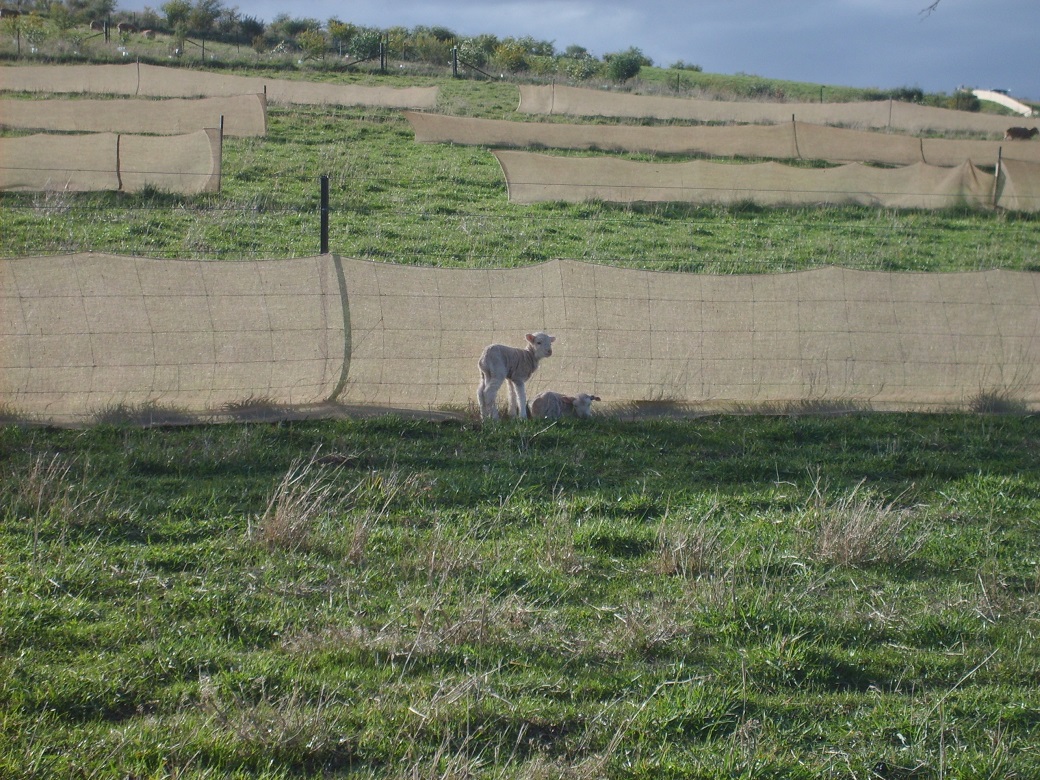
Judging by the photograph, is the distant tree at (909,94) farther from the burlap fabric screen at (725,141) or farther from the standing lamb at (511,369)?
the standing lamb at (511,369)

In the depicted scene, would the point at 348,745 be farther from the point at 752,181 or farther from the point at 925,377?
the point at 752,181

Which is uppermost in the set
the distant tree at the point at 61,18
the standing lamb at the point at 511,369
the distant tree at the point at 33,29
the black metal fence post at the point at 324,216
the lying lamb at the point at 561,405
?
the distant tree at the point at 61,18

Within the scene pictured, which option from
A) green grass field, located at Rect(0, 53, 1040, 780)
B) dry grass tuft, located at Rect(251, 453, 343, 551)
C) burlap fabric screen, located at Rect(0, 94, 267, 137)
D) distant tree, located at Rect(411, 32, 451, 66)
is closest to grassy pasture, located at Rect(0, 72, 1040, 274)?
burlap fabric screen, located at Rect(0, 94, 267, 137)

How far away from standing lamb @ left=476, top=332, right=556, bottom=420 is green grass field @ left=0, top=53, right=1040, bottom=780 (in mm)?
460

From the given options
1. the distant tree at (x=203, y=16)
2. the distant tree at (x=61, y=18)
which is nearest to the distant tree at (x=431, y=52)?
the distant tree at (x=203, y=16)

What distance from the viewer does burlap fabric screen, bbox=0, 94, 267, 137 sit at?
830 inches

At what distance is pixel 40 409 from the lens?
8539 mm

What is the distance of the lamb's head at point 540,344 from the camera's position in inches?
365

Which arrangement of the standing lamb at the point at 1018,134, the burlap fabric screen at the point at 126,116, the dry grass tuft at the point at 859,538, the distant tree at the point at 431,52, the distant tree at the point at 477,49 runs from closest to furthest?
1. the dry grass tuft at the point at 859,538
2. the burlap fabric screen at the point at 126,116
3. the standing lamb at the point at 1018,134
4. the distant tree at the point at 431,52
5. the distant tree at the point at 477,49

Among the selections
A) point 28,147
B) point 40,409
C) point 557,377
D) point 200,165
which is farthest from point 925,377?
point 28,147

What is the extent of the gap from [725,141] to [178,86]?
47.5 ft

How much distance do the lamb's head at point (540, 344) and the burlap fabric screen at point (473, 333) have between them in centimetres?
49

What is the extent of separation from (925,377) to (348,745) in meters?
8.28

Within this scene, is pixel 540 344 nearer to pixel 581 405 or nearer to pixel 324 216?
pixel 581 405
